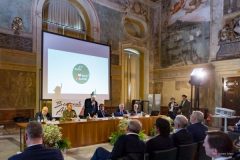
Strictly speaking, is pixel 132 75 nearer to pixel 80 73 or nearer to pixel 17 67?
pixel 80 73

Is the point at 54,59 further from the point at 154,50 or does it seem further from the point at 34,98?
the point at 154,50

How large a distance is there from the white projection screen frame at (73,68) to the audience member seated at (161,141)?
606 centimetres

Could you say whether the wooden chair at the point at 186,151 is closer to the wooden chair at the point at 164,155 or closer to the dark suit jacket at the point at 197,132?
the wooden chair at the point at 164,155

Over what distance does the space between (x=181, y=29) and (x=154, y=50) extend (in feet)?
6.01

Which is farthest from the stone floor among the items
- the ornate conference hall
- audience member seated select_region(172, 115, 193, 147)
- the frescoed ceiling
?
the frescoed ceiling

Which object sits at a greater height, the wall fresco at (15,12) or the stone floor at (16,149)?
the wall fresco at (15,12)

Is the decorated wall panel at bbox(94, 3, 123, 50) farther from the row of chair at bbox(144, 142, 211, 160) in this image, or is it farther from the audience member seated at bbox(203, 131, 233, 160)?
the audience member seated at bbox(203, 131, 233, 160)

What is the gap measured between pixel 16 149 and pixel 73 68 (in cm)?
378

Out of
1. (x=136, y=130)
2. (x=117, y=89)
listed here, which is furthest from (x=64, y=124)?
(x=117, y=89)

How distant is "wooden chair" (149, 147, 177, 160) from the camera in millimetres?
2811

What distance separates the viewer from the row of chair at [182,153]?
9.32 ft

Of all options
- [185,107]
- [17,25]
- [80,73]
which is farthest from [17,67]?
[185,107]

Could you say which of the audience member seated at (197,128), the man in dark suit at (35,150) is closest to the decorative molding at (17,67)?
the audience member seated at (197,128)

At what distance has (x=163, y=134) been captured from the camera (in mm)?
3160
